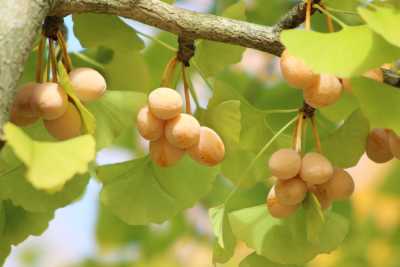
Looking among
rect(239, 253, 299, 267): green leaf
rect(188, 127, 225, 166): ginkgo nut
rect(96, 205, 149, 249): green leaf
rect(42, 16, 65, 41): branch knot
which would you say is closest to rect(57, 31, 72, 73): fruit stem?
rect(42, 16, 65, 41): branch knot

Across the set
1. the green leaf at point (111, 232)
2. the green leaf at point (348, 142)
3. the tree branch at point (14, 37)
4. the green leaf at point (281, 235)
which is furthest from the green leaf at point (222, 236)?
the green leaf at point (111, 232)

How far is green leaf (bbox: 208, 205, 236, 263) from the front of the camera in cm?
62

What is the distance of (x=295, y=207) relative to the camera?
584mm

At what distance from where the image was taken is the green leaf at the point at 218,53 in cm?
71

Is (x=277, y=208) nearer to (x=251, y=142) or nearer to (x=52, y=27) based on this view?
(x=251, y=142)

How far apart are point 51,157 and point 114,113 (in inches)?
9.6

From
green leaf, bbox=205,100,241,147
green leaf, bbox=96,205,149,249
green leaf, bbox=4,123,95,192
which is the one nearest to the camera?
green leaf, bbox=4,123,95,192

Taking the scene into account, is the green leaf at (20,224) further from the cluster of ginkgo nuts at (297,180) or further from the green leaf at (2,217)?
the cluster of ginkgo nuts at (297,180)

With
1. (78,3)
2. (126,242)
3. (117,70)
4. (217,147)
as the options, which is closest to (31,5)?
(78,3)

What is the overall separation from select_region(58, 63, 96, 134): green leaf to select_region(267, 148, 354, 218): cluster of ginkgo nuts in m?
0.14

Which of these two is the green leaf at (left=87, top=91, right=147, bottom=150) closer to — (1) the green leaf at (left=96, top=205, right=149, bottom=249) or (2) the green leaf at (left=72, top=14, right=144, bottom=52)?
(2) the green leaf at (left=72, top=14, right=144, bottom=52)

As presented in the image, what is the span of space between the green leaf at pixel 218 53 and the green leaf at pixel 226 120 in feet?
0.32

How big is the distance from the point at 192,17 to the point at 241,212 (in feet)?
0.54

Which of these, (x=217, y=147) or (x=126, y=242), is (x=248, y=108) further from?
(x=126, y=242)
